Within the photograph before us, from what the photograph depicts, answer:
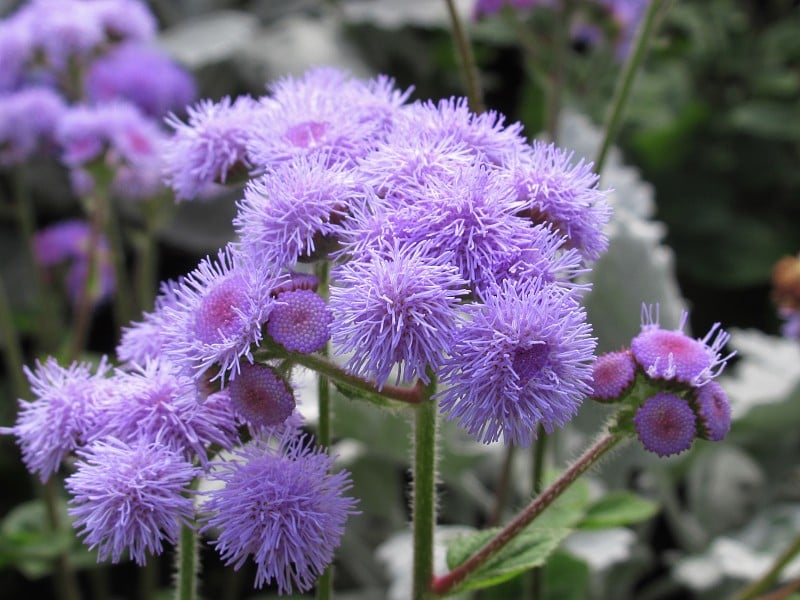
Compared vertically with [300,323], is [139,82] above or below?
above

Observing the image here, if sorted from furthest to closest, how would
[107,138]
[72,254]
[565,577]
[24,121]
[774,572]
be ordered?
[72,254]
[24,121]
[107,138]
[565,577]
[774,572]

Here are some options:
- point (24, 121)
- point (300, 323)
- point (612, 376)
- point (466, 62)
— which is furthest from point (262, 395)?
point (24, 121)

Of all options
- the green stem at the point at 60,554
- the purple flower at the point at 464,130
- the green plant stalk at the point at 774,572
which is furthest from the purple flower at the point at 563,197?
the green stem at the point at 60,554

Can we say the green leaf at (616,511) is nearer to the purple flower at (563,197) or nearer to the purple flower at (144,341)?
the purple flower at (563,197)

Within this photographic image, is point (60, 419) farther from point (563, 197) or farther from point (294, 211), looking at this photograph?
point (563, 197)

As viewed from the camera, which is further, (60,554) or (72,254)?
(72,254)

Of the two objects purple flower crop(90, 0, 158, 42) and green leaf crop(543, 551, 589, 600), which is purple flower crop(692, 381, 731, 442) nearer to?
green leaf crop(543, 551, 589, 600)

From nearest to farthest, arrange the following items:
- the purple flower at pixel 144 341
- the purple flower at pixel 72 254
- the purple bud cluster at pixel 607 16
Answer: the purple flower at pixel 144 341
the purple bud cluster at pixel 607 16
the purple flower at pixel 72 254

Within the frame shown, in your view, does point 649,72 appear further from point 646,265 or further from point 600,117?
point 646,265
